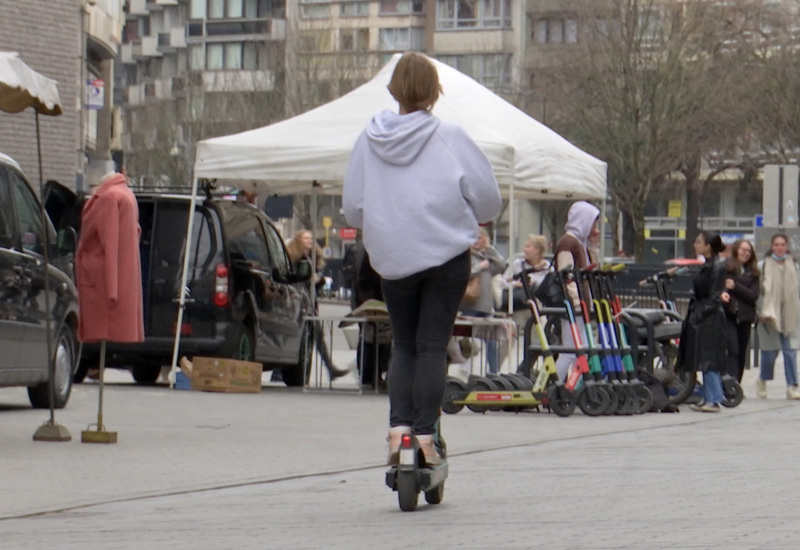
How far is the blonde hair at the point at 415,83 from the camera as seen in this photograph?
29.3 feet

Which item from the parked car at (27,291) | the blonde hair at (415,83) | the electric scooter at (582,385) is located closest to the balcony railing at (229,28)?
the electric scooter at (582,385)

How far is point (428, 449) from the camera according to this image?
28.6 feet

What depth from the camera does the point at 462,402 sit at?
55.9ft

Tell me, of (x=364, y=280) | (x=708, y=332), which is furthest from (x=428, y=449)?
(x=364, y=280)

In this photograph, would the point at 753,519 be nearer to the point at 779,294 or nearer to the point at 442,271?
the point at 442,271

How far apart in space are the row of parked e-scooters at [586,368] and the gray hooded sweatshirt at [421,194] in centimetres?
772

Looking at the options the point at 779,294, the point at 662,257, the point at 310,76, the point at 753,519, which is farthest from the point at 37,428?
the point at 662,257

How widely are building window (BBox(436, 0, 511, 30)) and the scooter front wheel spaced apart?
9587cm

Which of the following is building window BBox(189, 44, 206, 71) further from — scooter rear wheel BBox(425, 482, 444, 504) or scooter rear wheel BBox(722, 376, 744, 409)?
scooter rear wheel BBox(425, 482, 444, 504)

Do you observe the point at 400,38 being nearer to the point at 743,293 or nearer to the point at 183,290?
the point at 743,293

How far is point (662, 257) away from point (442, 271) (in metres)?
88.4

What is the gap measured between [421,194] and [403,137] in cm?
25

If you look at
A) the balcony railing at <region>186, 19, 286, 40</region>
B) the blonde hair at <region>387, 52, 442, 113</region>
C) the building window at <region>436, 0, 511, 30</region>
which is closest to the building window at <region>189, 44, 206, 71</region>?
the balcony railing at <region>186, 19, 286, 40</region>

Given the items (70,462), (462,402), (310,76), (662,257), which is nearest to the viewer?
(70,462)
